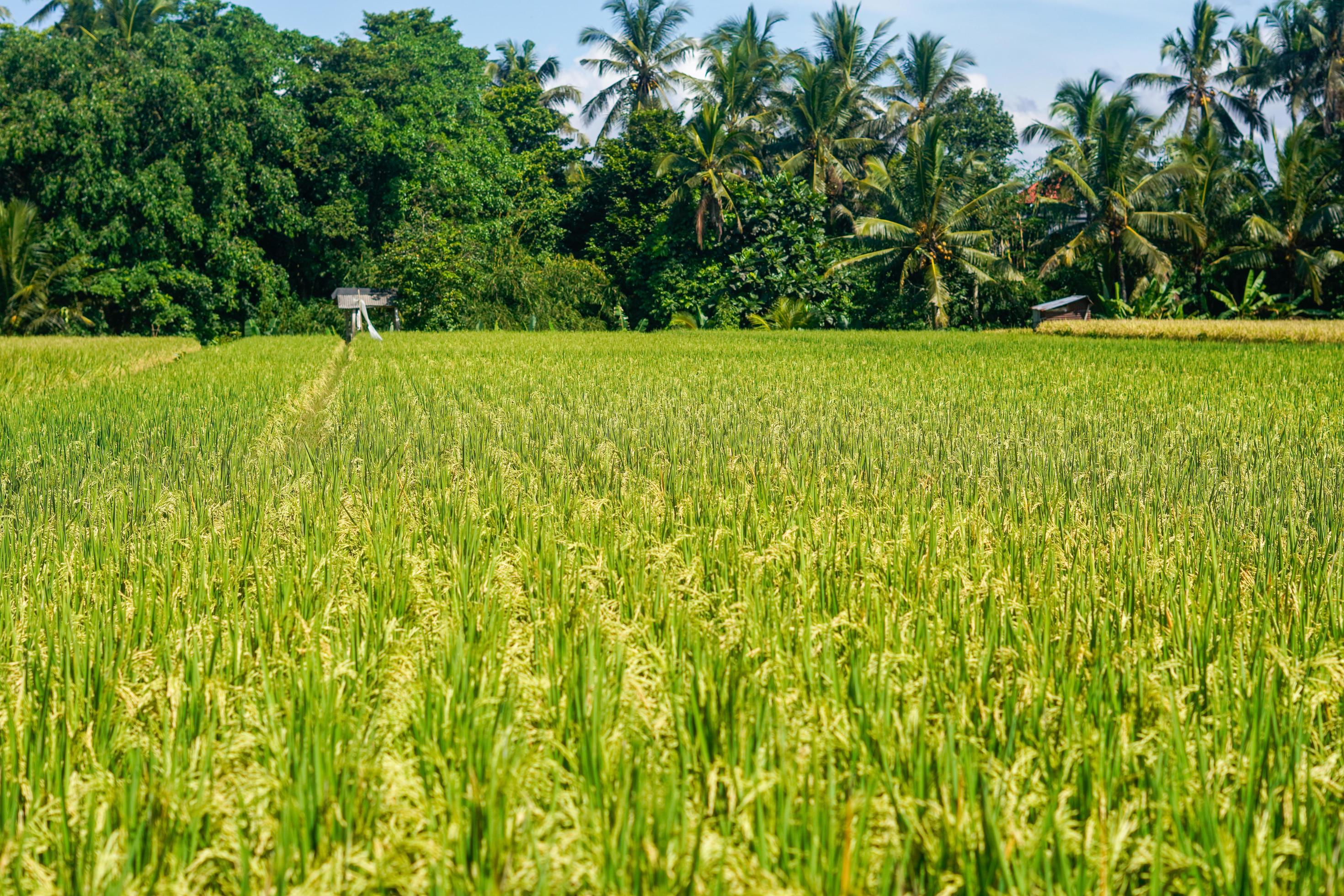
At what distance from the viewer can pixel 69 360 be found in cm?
956

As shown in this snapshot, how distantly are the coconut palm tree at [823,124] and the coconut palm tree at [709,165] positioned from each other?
179 centimetres

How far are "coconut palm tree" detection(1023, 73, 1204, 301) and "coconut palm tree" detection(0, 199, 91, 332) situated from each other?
20.3 m

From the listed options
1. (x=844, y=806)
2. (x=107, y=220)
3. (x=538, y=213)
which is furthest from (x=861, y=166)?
(x=844, y=806)

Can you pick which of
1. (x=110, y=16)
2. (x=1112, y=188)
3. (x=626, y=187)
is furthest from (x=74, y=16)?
(x=1112, y=188)

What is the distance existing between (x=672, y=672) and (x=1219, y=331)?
16759 mm

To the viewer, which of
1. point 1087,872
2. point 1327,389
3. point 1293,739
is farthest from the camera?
point 1327,389

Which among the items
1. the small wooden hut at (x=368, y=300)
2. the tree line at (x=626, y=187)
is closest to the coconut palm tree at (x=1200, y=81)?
the tree line at (x=626, y=187)

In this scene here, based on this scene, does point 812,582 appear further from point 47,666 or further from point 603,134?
point 603,134

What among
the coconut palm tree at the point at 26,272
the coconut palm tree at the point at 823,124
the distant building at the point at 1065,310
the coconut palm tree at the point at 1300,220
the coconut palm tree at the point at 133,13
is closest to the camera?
the coconut palm tree at the point at 26,272

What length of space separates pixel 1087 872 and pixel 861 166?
93.7 ft

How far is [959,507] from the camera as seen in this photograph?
9.29 feet

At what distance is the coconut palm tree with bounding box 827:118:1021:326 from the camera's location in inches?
877

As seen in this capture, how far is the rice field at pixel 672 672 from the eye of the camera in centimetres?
108

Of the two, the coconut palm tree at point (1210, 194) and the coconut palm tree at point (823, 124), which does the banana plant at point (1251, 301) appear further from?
the coconut palm tree at point (823, 124)
